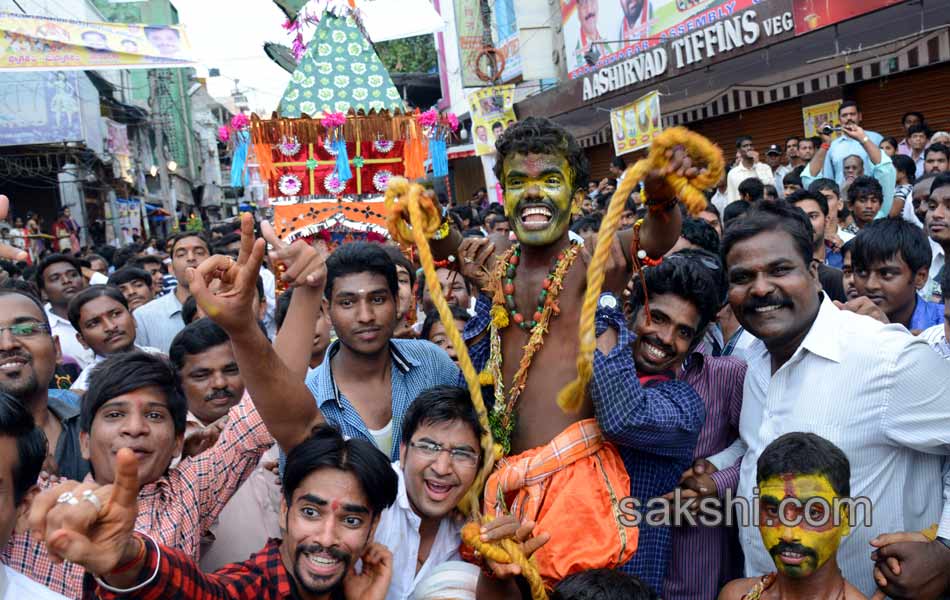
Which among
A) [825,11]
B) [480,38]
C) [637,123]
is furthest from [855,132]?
[480,38]

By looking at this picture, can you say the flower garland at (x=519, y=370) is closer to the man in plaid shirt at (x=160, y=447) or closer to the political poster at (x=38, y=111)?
the man in plaid shirt at (x=160, y=447)

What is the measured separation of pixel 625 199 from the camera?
1953 mm

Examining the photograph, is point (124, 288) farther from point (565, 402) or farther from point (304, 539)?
point (565, 402)

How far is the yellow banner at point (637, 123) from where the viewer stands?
881 cm

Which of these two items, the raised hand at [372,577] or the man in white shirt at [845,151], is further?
the man in white shirt at [845,151]

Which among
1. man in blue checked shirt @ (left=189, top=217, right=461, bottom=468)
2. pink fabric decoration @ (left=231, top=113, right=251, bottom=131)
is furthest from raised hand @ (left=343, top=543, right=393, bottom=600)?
pink fabric decoration @ (left=231, top=113, right=251, bottom=131)

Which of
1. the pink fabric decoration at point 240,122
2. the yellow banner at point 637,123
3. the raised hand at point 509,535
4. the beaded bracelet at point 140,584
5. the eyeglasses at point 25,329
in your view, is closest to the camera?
the beaded bracelet at point 140,584

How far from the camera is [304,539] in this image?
2.13 metres

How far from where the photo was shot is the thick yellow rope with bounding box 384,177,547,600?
1966 mm

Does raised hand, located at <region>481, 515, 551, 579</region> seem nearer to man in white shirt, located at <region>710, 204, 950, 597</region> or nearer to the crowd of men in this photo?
the crowd of men

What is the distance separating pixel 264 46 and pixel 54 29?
2.72 meters

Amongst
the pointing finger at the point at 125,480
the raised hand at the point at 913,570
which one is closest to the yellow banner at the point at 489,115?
the raised hand at the point at 913,570

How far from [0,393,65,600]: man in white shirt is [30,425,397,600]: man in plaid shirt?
0.17m

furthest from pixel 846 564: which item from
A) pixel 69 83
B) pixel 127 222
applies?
pixel 127 222
